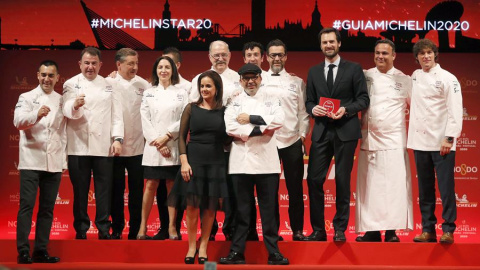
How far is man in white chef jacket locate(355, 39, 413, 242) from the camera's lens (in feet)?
19.0

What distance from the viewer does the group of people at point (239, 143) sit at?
544 cm

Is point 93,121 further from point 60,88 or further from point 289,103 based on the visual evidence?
Result: point 60,88

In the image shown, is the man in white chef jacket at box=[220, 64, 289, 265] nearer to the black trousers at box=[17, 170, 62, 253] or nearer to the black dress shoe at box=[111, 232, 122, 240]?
the black dress shoe at box=[111, 232, 122, 240]

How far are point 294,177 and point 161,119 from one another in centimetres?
125

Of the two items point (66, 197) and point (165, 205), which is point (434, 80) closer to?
point (165, 205)

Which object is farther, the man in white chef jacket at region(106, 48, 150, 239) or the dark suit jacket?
the man in white chef jacket at region(106, 48, 150, 239)

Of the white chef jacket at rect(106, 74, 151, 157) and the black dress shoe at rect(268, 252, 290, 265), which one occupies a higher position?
the white chef jacket at rect(106, 74, 151, 157)

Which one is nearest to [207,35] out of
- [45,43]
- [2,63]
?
[45,43]

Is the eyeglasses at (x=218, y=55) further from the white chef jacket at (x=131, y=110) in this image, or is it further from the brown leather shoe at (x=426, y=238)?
the brown leather shoe at (x=426, y=238)

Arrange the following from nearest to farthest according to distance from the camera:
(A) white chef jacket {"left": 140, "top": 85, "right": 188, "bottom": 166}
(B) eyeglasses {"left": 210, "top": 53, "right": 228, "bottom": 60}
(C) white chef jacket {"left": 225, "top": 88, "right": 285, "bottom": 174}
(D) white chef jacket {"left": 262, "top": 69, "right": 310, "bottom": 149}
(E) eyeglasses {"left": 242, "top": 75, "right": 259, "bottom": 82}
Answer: (C) white chef jacket {"left": 225, "top": 88, "right": 285, "bottom": 174}
(E) eyeglasses {"left": 242, "top": 75, "right": 259, "bottom": 82}
(A) white chef jacket {"left": 140, "top": 85, "right": 188, "bottom": 166}
(D) white chef jacket {"left": 262, "top": 69, "right": 310, "bottom": 149}
(B) eyeglasses {"left": 210, "top": 53, "right": 228, "bottom": 60}

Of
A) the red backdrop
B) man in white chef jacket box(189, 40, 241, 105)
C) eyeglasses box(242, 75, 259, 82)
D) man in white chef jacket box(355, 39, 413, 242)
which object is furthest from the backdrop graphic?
eyeglasses box(242, 75, 259, 82)

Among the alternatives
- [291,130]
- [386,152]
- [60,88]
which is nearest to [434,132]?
[386,152]

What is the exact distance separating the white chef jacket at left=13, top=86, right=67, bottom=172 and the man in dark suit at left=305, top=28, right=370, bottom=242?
2142 mm

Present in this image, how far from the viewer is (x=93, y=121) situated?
5.95m
